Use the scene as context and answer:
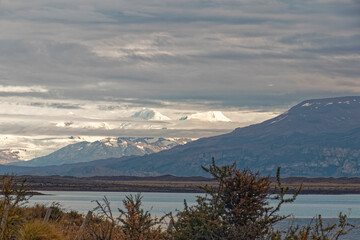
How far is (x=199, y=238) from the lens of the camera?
1612 cm

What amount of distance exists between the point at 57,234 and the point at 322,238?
315 inches

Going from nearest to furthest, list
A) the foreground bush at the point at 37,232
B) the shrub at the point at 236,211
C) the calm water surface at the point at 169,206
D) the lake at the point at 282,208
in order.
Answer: the shrub at the point at 236,211, the foreground bush at the point at 37,232, the lake at the point at 282,208, the calm water surface at the point at 169,206

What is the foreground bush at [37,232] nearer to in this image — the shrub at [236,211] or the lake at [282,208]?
the shrub at [236,211]

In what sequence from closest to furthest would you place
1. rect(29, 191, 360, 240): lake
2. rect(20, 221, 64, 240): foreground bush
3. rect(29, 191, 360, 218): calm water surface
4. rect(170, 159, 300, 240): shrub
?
rect(170, 159, 300, 240): shrub → rect(20, 221, 64, 240): foreground bush → rect(29, 191, 360, 240): lake → rect(29, 191, 360, 218): calm water surface

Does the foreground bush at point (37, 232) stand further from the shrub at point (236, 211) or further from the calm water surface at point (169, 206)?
the calm water surface at point (169, 206)

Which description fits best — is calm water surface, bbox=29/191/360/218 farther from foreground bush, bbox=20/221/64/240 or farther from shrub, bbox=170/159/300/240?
shrub, bbox=170/159/300/240

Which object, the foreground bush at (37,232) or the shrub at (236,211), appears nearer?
the shrub at (236,211)

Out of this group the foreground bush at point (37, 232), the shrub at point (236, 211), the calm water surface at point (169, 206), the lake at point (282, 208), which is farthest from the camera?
the calm water surface at point (169, 206)

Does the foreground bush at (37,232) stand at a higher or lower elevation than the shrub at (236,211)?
lower

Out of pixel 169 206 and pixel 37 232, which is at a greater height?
pixel 37 232

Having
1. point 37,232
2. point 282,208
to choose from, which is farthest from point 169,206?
point 37,232

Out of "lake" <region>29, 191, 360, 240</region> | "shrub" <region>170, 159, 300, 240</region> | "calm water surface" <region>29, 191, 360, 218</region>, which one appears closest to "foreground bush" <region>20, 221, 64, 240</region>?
"shrub" <region>170, 159, 300, 240</region>

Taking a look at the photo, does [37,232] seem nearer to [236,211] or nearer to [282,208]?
[236,211]

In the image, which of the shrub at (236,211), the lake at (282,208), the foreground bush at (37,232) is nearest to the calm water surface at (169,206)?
the lake at (282,208)
